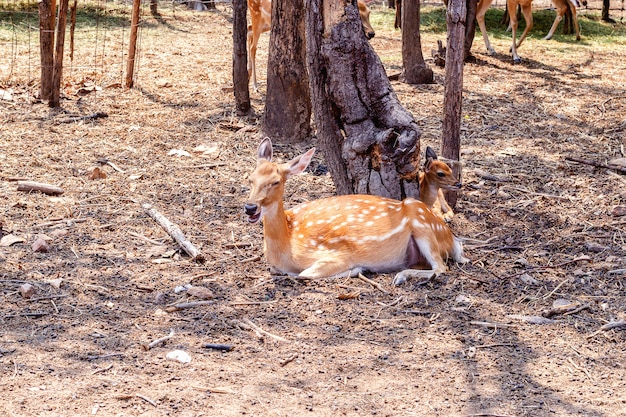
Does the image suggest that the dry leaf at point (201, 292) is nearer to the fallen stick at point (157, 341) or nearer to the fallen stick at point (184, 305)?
the fallen stick at point (184, 305)

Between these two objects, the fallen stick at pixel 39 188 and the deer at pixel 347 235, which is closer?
the deer at pixel 347 235

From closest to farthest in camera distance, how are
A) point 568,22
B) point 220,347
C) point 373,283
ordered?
point 220,347 → point 373,283 → point 568,22

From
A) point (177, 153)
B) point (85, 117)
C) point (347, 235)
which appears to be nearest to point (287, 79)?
point (177, 153)

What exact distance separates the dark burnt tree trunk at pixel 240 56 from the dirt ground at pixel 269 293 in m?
0.23

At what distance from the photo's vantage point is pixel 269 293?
18.5 feet

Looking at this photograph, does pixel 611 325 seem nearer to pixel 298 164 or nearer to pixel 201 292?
pixel 298 164

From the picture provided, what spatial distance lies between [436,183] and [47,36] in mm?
5182

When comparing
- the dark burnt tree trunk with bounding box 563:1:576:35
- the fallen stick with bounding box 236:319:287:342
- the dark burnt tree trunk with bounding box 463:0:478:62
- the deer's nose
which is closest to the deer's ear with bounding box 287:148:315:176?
the deer's nose

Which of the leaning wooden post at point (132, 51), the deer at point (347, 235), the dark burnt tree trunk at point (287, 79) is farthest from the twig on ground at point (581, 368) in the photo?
the leaning wooden post at point (132, 51)

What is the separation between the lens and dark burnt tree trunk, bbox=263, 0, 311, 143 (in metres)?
8.90

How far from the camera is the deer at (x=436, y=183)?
701cm

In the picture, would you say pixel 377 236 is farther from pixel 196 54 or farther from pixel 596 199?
pixel 196 54

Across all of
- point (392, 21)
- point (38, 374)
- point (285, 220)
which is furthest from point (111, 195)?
point (392, 21)

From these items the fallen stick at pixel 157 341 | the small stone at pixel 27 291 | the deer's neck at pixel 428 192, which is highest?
the deer's neck at pixel 428 192
